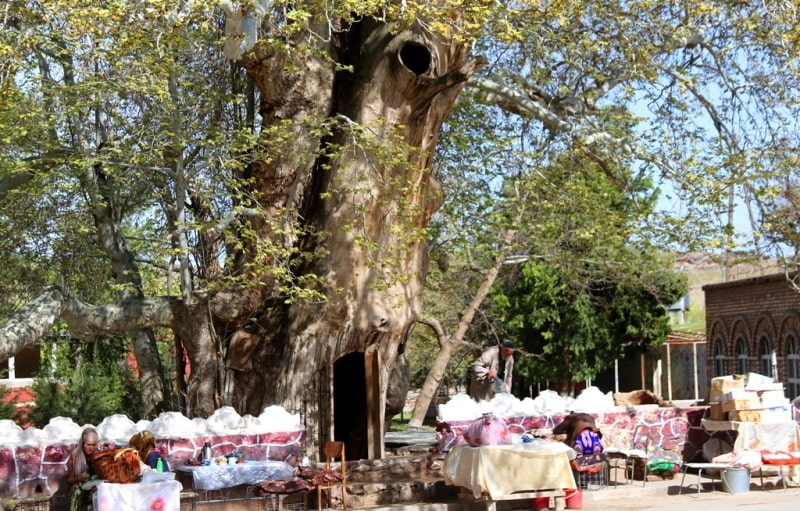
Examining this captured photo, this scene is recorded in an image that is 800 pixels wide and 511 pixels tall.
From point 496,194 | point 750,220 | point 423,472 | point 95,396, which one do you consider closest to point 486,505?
point 423,472

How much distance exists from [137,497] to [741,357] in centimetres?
2430

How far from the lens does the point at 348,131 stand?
46.1 ft

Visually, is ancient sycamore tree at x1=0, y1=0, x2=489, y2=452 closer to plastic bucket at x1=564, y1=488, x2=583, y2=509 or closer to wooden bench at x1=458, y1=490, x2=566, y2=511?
wooden bench at x1=458, y1=490, x2=566, y2=511

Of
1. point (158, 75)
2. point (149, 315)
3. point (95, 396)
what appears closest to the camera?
point (158, 75)

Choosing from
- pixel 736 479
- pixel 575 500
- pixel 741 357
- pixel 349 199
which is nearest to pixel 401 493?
pixel 575 500

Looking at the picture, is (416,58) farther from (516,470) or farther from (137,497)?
(137,497)

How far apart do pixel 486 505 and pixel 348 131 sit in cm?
491

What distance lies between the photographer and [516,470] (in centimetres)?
1202

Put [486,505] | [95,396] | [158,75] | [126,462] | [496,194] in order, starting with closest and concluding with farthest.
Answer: [126,462] < [486,505] < [158,75] < [496,194] < [95,396]

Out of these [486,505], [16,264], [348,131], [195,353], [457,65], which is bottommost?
[486,505]

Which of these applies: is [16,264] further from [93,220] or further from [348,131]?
[348,131]

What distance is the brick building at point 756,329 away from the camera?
92.3 ft

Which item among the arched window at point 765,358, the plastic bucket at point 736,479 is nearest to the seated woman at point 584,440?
the plastic bucket at point 736,479

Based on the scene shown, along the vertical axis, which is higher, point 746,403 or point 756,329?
point 756,329
